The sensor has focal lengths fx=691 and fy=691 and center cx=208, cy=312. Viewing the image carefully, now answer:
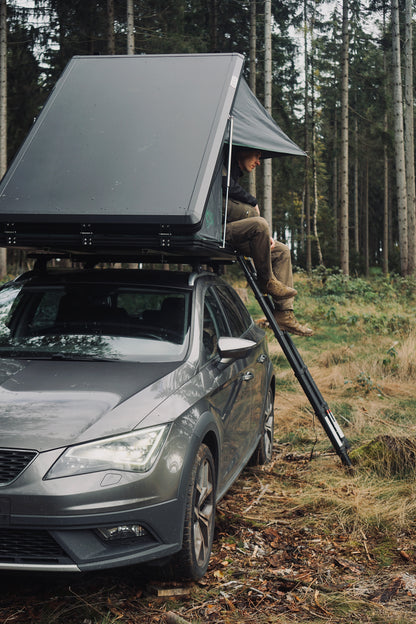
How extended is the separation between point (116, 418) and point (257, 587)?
1.34m

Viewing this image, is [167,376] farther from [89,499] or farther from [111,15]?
[111,15]

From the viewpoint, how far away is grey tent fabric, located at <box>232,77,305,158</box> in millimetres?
6156

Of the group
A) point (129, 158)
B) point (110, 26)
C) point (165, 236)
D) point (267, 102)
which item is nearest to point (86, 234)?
point (165, 236)

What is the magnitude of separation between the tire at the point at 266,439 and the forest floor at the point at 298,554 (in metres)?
0.09

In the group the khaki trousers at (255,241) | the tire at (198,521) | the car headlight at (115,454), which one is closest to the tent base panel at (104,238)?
the khaki trousers at (255,241)

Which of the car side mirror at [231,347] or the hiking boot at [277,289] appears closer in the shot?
the car side mirror at [231,347]

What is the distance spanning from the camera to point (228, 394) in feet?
15.5

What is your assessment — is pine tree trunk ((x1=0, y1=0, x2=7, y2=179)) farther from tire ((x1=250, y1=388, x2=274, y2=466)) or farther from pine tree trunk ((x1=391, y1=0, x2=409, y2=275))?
tire ((x1=250, y1=388, x2=274, y2=466))

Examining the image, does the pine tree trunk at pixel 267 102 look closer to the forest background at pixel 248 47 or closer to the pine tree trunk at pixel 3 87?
the forest background at pixel 248 47

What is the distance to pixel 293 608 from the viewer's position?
3.68 metres

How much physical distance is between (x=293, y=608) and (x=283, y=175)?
23.2 meters

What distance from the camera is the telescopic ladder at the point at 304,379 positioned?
21.1 ft

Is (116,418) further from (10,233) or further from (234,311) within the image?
(234,311)

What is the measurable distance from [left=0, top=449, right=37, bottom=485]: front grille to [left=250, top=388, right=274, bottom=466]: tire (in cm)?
336
